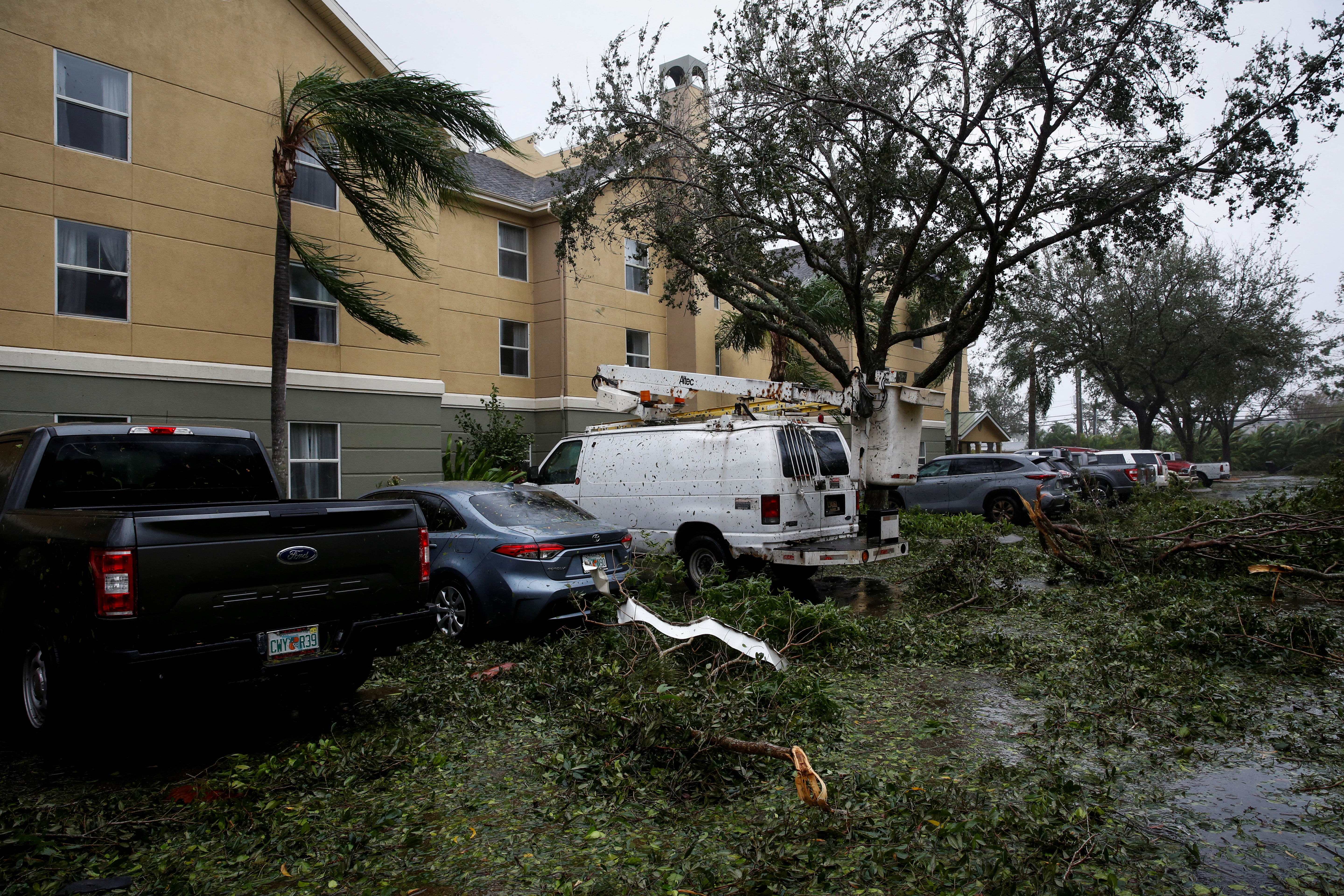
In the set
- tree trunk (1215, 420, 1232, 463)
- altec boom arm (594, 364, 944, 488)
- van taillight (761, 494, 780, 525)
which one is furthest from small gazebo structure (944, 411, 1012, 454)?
van taillight (761, 494, 780, 525)

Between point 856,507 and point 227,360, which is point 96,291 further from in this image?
point 856,507

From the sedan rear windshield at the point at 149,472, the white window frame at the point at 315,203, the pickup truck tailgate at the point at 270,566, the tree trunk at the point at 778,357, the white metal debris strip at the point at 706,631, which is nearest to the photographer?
the pickup truck tailgate at the point at 270,566

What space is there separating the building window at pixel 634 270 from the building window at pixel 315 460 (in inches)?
388

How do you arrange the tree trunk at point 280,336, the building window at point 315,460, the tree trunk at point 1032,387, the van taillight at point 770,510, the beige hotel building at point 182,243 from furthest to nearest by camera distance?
the tree trunk at point 1032,387 < the building window at point 315,460 < the tree trunk at point 280,336 < the beige hotel building at point 182,243 < the van taillight at point 770,510

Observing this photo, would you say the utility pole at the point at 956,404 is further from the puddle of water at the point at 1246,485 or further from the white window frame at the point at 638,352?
the white window frame at the point at 638,352

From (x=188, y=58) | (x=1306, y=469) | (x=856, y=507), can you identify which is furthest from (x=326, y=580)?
(x=1306, y=469)

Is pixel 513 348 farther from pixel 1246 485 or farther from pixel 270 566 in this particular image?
pixel 1246 485

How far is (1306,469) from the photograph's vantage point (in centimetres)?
4600

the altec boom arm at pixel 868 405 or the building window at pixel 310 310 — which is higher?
the building window at pixel 310 310

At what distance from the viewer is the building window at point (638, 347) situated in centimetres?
2209

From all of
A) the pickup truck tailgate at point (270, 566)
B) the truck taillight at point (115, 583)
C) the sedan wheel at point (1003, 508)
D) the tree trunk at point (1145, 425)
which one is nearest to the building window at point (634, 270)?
the sedan wheel at point (1003, 508)

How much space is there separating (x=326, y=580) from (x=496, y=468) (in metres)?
12.8

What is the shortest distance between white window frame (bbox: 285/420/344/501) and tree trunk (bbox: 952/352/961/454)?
21.7 meters

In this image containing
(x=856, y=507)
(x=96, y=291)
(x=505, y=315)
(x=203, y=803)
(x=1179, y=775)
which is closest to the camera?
(x=203, y=803)
